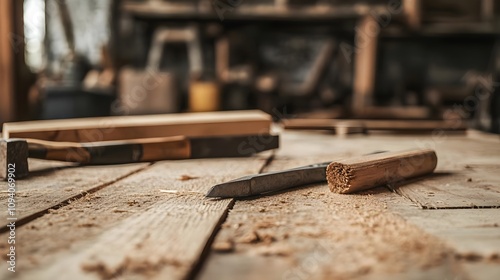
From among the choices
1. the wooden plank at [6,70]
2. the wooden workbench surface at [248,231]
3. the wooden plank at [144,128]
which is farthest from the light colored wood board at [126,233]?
the wooden plank at [6,70]

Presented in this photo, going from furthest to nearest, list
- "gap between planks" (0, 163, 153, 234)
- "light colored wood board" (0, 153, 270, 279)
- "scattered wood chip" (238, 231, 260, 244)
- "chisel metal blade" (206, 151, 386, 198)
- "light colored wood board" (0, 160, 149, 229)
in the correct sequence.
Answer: "chisel metal blade" (206, 151, 386, 198)
"light colored wood board" (0, 160, 149, 229)
"gap between planks" (0, 163, 153, 234)
"scattered wood chip" (238, 231, 260, 244)
"light colored wood board" (0, 153, 270, 279)

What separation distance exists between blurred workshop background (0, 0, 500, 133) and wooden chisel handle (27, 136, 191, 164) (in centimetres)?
291

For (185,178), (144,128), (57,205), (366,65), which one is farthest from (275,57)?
(57,205)

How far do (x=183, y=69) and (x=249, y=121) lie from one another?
4661 mm

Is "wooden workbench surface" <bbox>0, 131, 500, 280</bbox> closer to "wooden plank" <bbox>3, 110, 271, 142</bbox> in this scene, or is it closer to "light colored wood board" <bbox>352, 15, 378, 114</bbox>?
"wooden plank" <bbox>3, 110, 271, 142</bbox>

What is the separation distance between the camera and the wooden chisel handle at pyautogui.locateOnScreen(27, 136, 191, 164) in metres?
1.90

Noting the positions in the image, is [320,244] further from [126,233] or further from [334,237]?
[126,233]

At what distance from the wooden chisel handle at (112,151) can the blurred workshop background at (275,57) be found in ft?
9.55

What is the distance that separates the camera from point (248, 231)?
1.01m

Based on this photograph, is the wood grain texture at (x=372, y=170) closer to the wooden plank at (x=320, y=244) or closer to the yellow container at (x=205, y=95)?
the wooden plank at (x=320, y=244)

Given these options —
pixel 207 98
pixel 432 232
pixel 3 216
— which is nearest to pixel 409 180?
pixel 432 232

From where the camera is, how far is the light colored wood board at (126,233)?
788 mm

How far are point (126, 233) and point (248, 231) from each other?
9.9 inches

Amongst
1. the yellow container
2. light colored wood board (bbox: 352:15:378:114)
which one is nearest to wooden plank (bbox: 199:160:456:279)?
light colored wood board (bbox: 352:15:378:114)
